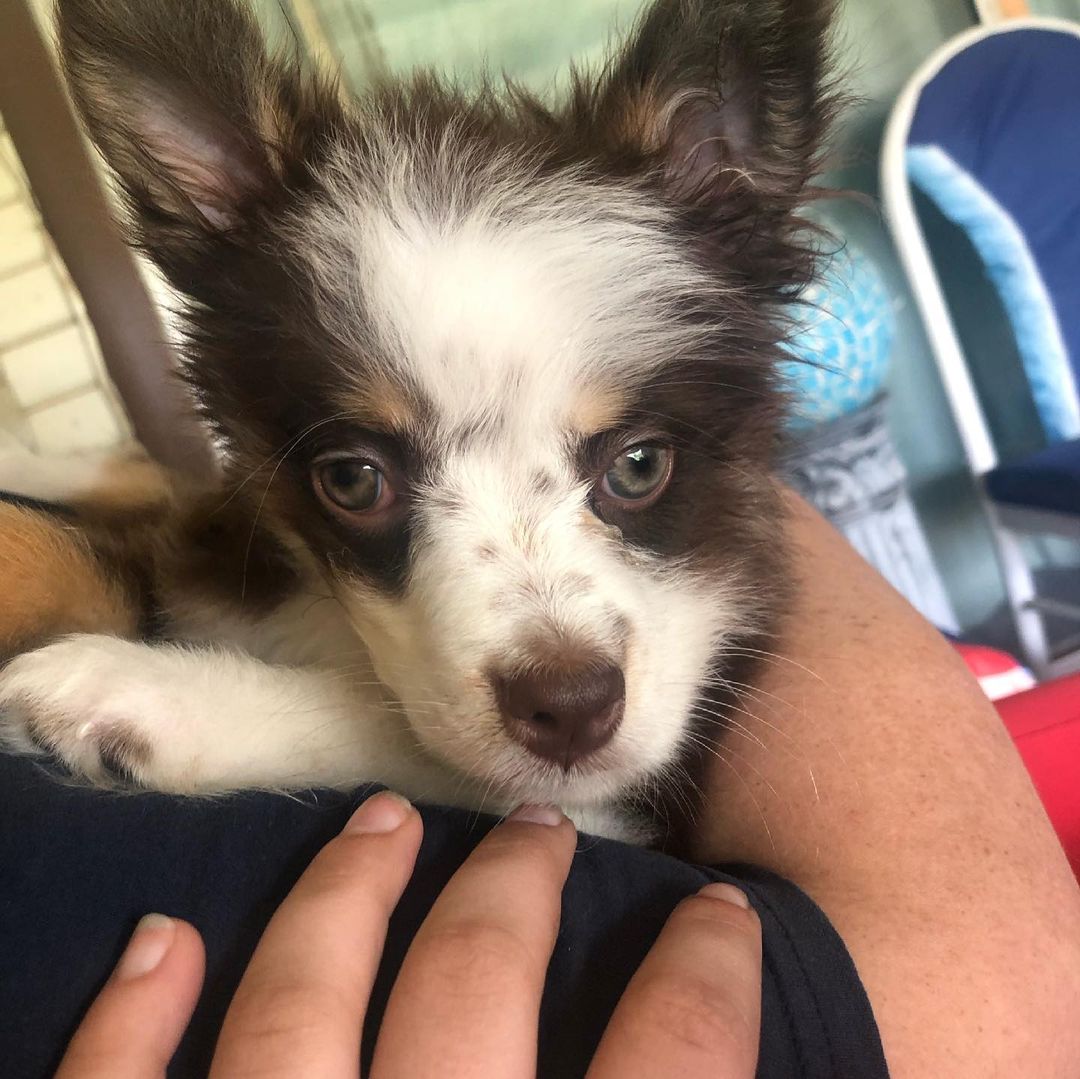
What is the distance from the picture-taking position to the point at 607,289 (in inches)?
54.1

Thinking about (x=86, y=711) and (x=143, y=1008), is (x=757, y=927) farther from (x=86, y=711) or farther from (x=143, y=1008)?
(x=86, y=711)

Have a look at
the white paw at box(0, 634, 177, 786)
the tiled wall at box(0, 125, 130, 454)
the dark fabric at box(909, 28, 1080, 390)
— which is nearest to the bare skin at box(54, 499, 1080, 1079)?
the white paw at box(0, 634, 177, 786)

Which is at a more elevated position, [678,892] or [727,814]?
[678,892]

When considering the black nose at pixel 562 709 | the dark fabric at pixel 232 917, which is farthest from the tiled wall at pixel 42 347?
the black nose at pixel 562 709

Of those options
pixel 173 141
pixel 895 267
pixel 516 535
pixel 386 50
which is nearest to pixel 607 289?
pixel 516 535

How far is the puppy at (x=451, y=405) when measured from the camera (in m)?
1.24

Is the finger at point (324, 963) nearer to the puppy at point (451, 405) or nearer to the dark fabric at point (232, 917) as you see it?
the dark fabric at point (232, 917)

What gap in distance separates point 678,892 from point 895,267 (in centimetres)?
433

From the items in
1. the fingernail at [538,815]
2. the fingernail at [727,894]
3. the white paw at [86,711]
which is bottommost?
the fingernail at [727,894]

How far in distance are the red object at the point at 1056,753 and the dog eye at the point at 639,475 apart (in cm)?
122

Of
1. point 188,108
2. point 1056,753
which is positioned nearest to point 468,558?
point 188,108

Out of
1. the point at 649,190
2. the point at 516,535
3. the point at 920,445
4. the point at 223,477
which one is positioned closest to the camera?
the point at 516,535

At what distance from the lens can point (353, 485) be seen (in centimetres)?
134

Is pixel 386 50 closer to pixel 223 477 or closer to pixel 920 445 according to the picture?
pixel 223 477
